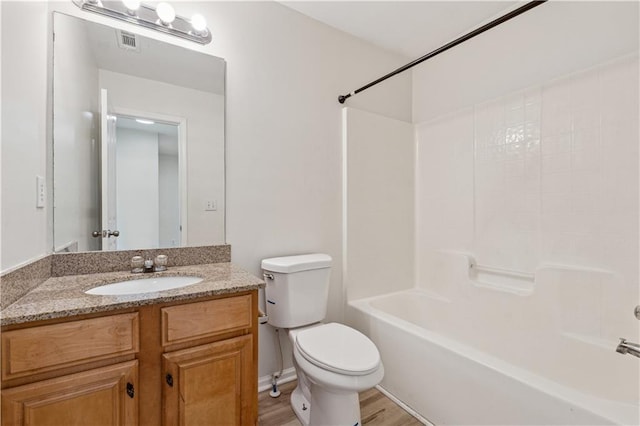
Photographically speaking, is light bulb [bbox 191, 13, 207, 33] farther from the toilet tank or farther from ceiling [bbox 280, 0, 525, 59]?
the toilet tank

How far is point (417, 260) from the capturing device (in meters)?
2.53

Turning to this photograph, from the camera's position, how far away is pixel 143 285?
1316 mm

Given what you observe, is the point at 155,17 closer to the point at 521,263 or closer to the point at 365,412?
the point at 365,412

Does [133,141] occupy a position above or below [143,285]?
above

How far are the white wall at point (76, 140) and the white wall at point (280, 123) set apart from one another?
90 mm

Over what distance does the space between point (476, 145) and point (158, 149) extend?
207 centimetres

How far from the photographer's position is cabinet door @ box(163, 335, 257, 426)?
1.05m

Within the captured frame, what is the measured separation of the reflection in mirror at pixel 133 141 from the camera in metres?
1.35

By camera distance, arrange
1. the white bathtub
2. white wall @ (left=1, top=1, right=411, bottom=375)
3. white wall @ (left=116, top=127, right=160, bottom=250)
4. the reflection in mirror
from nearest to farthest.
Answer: the white bathtub
the reflection in mirror
white wall @ (left=116, top=127, right=160, bottom=250)
white wall @ (left=1, top=1, right=411, bottom=375)

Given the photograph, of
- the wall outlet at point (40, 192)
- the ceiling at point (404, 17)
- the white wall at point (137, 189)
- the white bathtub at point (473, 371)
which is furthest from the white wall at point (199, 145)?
the white bathtub at point (473, 371)

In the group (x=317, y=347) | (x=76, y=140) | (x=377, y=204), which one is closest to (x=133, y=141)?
(x=76, y=140)

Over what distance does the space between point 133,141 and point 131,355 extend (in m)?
1.02

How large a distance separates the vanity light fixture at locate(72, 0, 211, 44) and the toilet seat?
1686 mm

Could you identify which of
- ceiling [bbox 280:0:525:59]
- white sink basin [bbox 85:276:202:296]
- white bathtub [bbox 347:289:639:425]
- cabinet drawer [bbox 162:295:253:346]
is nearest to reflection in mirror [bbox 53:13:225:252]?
white sink basin [bbox 85:276:202:296]
